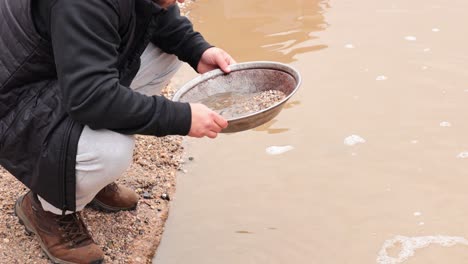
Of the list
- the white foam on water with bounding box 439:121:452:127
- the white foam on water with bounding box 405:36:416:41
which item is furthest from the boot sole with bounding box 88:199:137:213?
the white foam on water with bounding box 405:36:416:41

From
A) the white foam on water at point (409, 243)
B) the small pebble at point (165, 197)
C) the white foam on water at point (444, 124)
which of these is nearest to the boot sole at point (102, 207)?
the small pebble at point (165, 197)

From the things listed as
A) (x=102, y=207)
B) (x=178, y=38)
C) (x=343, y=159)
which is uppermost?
(x=178, y=38)

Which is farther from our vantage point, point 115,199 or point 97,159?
point 115,199

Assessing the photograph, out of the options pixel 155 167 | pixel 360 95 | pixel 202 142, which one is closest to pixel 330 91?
pixel 360 95

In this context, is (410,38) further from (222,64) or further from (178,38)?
(178,38)

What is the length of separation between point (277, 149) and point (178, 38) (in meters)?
0.91

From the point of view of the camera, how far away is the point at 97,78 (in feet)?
6.21

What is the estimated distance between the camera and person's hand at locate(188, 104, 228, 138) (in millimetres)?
2096

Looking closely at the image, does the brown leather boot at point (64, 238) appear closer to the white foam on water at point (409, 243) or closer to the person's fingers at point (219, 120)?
the person's fingers at point (219, 120)

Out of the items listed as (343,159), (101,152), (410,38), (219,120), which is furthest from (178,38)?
(410,38)

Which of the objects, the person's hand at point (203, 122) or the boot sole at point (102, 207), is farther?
the boot sole at point (102, 207)

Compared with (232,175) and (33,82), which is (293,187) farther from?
(33,82)

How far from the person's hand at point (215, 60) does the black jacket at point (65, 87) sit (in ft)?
1.47

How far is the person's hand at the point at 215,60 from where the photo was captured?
2586mm
